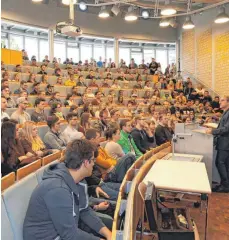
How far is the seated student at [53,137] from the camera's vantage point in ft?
13.0

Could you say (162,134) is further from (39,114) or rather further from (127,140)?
(39,114)

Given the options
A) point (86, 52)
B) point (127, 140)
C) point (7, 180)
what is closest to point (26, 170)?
point (7, 180)

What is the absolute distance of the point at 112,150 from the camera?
364cm

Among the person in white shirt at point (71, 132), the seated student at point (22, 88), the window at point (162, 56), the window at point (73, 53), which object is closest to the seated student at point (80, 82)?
the seated student at point (22, 88)

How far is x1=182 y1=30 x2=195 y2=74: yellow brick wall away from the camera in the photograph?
12.0 m

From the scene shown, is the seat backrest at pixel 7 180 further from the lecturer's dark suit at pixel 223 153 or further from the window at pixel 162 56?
the window at pixel 162 56

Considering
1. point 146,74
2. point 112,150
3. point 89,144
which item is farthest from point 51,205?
point 146,74

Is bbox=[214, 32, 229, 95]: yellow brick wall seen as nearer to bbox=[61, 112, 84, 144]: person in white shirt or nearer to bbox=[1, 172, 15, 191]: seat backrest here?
bbox=[61, 112, 84, 144]: person in white shirt

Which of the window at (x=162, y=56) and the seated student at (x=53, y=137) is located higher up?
the window at (x=162, y=56)

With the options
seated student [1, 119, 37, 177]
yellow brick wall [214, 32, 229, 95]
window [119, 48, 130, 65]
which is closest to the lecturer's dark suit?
seated student [1, 119, 37, 177]

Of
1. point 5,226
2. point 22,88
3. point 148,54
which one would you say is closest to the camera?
point 5,226

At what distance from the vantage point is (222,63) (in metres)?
10.1

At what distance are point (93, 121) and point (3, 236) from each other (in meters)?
4.57

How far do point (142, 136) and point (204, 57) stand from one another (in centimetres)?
737
